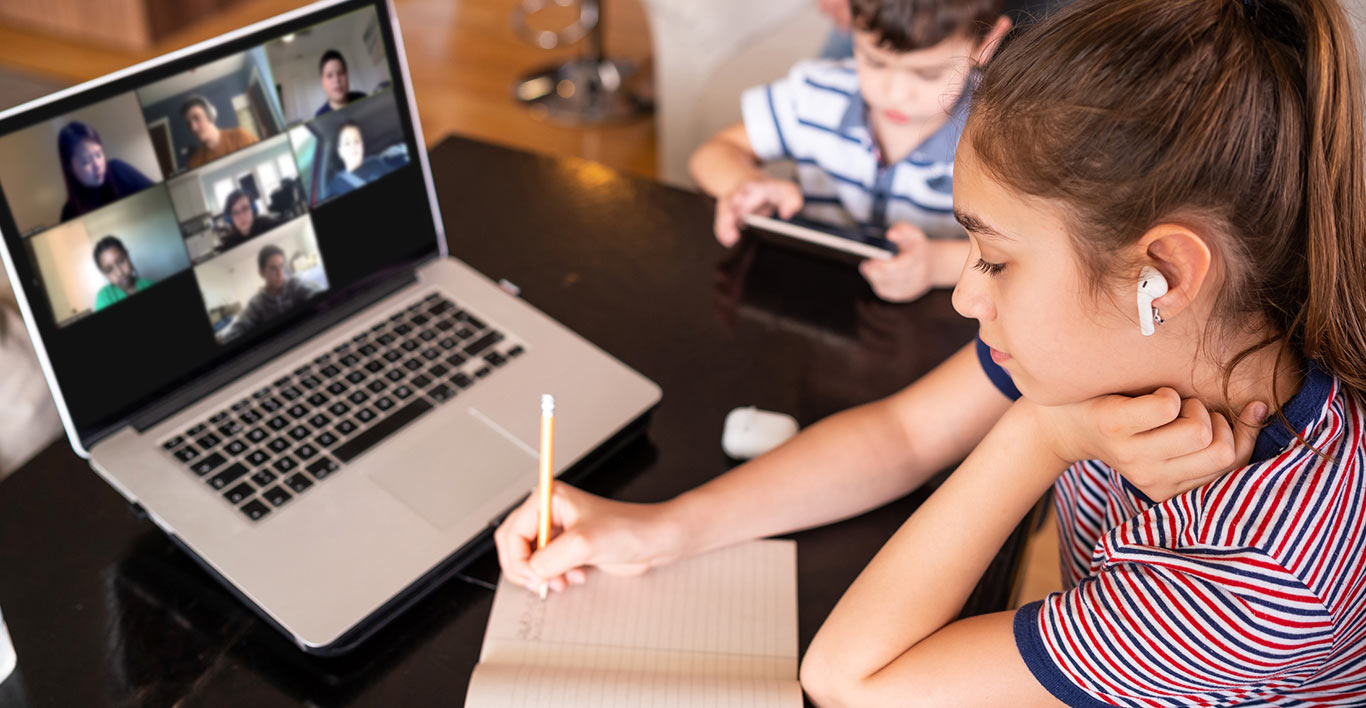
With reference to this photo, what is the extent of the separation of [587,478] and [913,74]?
26.9 inches

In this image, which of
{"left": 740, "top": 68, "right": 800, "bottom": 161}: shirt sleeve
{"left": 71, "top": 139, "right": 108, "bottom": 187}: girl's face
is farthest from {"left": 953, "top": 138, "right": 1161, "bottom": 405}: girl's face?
{"left": 740, "top": 68, "right": 800, "bottom": 161}: shirt sleeve

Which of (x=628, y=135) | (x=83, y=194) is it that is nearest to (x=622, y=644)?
(x=83, y=194)

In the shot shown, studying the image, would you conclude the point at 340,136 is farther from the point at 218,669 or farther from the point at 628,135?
the point at 628,135

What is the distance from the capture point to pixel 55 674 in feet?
2.35

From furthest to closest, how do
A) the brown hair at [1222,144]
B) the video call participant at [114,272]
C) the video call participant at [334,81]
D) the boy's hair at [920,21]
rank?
the boy's hair at [920,21] → the video call participant at [334,81] → the video call participant at [114,272] → the brown hair at [1222,144]

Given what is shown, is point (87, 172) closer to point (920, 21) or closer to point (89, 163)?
point (89, 163)

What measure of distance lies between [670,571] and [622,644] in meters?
0.08

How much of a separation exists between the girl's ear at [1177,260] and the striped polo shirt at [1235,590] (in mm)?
128

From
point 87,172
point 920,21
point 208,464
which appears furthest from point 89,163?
point 920,21

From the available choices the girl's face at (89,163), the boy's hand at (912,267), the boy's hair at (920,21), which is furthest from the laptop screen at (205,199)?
the boy's hair at (920,21)

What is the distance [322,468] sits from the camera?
0.85m

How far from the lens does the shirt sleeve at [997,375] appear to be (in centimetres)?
88

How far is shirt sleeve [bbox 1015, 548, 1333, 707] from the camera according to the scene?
0.61 m

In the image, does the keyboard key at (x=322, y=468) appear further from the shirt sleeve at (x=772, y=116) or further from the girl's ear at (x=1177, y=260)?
the shirt sleeve at (x=772, y=116)
